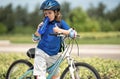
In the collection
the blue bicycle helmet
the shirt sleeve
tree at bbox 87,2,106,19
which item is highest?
the blue bicycle helmet

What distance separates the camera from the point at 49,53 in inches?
205

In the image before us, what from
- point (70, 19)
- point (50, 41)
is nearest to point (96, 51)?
point (50, 41)

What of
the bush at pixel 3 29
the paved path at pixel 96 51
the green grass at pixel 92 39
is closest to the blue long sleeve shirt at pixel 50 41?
the paved path at pixel 96 51

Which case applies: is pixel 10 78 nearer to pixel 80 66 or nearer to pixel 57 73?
pixel 57 73

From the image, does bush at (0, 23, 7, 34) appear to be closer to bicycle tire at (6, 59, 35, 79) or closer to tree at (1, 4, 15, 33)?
tree at (1, 4, 15, 33)

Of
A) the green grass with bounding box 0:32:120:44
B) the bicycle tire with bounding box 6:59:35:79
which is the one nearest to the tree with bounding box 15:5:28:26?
the green grass with bounding box 0:32:120:44

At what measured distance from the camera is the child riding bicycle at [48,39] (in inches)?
200

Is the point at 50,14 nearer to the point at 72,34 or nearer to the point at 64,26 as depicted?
the point at 64,26

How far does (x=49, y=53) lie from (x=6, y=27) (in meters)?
42.9

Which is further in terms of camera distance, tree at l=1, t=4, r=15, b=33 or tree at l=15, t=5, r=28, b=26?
tree at l=15, t=5, r=28, b=26

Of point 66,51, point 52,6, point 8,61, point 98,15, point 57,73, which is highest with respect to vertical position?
point 52,6

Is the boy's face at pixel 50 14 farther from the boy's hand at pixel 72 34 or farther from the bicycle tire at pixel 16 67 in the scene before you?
the bicycle tire at pixel 16 67

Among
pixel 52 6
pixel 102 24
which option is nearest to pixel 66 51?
pixel 52 6

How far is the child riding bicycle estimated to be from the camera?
16.6 feet
